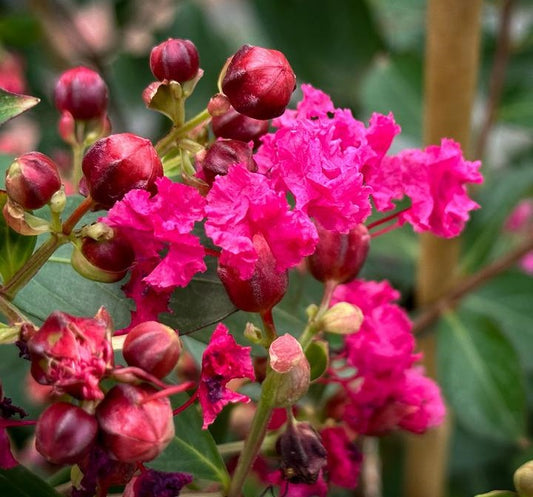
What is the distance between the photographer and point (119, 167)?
49 cm

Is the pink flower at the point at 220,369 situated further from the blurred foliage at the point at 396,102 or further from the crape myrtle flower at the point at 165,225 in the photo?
the blurred foliage at the point at 396,102

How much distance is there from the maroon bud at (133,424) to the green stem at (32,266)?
0.31 feet

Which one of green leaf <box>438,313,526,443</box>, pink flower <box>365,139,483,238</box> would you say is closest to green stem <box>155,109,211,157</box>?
pink flower <box>365,139,483,238</box>

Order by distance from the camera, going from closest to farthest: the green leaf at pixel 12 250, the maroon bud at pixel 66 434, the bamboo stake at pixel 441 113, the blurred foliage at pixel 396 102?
the maroon bud at pixel 66 434
the green leaf at pixel 12 250
the bamboo stake at pixel 441 113
the blurred foliage at pixel 396 102

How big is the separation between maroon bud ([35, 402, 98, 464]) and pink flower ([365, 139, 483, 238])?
240mm

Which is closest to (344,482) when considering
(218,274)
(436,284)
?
(218,274)

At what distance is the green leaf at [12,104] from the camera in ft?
1.80

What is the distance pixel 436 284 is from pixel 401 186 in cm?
50

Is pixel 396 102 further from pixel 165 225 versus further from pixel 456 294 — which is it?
pixel 165 225

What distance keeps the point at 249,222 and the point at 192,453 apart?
168 mm

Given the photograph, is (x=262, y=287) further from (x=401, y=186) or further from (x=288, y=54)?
(x=288, y=54)

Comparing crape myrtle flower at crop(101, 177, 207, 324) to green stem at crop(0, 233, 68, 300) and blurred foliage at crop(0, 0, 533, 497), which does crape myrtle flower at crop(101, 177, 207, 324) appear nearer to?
green stem at crop(0, 233, 68, 300)

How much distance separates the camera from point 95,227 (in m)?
0.50

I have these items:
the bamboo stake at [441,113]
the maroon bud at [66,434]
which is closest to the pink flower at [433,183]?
the maroon bud at [66,434]
